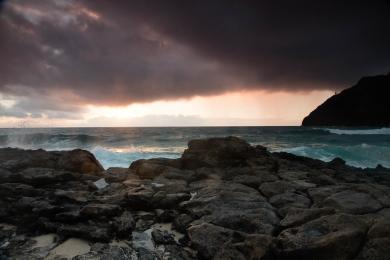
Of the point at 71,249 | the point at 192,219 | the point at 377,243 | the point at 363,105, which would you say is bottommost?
the point at 71,249

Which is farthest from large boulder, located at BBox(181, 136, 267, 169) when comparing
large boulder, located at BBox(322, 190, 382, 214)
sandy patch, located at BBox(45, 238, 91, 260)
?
sandy patch, located at BBox(45, 238, 91, 260)

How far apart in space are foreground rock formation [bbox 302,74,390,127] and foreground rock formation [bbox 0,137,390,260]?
4447 inches

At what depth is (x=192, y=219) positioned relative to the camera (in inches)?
287

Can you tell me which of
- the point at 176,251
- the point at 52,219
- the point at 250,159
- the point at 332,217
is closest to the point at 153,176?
the point at 250,159

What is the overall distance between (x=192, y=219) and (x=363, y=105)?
12203cm

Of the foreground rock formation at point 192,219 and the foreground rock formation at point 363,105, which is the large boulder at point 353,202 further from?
the foreground rock formation at point 363,105

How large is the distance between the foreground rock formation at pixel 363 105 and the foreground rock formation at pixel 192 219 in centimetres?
11296

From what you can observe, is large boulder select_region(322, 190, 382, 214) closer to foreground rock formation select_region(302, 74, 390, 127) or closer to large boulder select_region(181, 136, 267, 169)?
large boulder select_region(181, 136, 267, 169)

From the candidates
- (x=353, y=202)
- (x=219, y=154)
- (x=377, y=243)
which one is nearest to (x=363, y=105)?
(x=219, y=154)

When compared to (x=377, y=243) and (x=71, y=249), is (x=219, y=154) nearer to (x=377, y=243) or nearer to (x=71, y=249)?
(x=71, y=249)

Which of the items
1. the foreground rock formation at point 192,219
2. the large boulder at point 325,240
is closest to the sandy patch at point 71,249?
the foreground rock formation at point 192,219

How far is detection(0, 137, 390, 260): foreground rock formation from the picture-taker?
5.54m

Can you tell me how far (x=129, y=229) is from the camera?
691 cm

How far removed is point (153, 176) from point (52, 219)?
18.4ft
